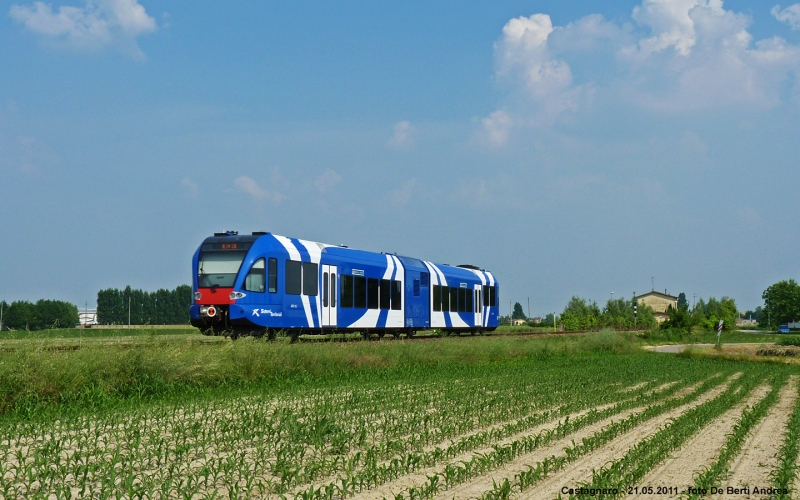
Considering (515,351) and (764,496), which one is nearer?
(764,496)

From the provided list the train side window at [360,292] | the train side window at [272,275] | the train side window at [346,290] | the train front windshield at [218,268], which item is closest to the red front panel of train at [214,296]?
the train front windshield at [218,268]

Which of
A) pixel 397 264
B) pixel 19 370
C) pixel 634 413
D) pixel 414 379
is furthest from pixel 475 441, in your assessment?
pixel 397 264

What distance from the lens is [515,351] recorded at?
1315 inches

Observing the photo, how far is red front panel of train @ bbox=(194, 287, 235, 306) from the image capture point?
23859 mm

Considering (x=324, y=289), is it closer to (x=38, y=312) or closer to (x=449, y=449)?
(x=449, y=449)

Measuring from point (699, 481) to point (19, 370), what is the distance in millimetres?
10914

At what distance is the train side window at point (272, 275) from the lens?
24.6 metres

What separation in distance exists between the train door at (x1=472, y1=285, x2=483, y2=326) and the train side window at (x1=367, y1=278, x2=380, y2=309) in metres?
10.9

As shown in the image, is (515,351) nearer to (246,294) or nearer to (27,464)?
(246,294)

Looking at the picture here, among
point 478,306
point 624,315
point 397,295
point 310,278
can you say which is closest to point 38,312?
point 478,306

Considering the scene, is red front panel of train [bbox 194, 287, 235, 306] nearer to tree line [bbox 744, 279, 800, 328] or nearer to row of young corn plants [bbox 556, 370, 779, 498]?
row of young corn plants [bbox 556, 370, 779, 498]

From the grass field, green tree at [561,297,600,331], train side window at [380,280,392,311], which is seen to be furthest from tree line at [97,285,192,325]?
the grass field

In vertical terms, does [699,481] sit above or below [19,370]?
below

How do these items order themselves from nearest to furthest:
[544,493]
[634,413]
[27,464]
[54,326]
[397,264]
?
[544,493]
[27,464]
[634,413]
[54,326]
[397,264]
